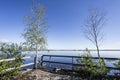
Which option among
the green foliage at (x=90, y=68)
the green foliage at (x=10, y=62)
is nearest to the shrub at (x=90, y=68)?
the green foliage at (x=90, y=68)

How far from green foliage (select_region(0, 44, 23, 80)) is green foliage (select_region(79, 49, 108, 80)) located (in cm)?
345

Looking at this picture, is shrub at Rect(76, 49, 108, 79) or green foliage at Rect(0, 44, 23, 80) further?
shrub at Rect(76, 49, 108, 79)

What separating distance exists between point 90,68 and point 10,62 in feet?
13.6

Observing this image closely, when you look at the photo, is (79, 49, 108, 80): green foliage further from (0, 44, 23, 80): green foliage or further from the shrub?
(0, 44, 23, 80): green foliage

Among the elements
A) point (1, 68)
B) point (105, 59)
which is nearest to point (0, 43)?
point (1, 68)

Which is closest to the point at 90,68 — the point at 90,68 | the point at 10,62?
the point at 90,68

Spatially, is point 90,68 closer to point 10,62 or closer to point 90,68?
point 90,68

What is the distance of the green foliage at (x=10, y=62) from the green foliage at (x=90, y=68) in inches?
136

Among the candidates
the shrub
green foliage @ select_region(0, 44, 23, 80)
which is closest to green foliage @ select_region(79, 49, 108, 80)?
the shrub

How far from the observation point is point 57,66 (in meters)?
9.78

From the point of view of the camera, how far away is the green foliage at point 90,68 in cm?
686

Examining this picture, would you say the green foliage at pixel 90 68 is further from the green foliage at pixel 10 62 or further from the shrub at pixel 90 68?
the green foliage at pixel 10 62

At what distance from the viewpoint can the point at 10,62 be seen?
22.7 feet

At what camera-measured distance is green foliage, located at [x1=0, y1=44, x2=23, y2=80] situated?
6420mm
